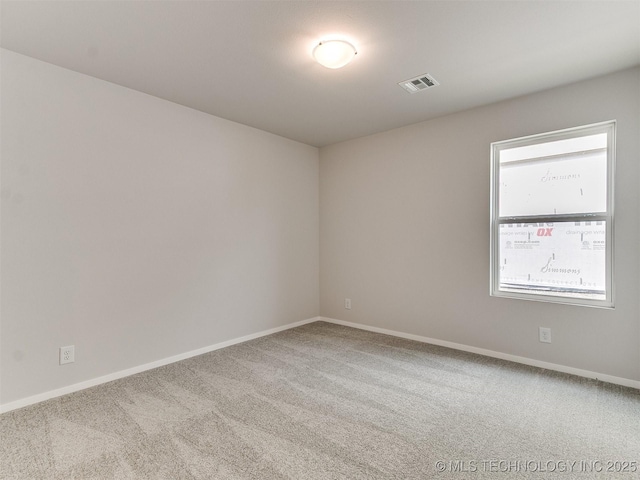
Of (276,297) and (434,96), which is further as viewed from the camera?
(276,297)

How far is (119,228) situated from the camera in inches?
114

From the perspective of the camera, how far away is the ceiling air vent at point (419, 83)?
280 centimetres

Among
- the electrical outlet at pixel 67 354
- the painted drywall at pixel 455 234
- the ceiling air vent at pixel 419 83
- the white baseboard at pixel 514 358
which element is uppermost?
the ceiling air vent at pixel 419 83

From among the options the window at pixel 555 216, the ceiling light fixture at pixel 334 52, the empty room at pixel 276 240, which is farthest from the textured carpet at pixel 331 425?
the ceiling light fixture at pixel 334 52

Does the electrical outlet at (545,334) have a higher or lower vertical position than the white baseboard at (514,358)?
higher

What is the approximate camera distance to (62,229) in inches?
102

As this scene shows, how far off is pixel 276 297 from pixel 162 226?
1.72 meters

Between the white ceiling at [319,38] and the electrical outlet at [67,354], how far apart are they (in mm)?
2202

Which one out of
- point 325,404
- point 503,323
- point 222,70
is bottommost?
point 325,404

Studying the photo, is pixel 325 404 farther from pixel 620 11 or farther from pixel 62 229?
pixel 620 11

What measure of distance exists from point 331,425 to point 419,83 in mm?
2777

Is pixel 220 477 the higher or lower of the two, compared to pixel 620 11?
lower

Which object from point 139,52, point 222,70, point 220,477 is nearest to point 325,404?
point 220,477

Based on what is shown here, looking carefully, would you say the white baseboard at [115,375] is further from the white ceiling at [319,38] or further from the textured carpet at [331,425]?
the white ceiling at [319,38]
